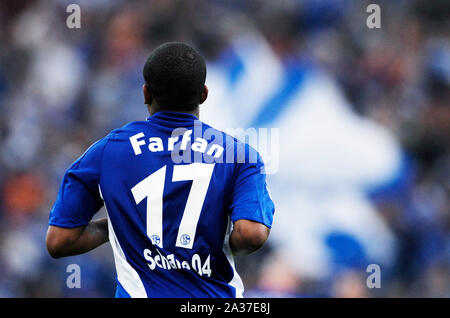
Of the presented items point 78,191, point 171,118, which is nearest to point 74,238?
point 78,191

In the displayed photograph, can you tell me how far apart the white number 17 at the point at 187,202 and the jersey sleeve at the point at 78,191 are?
194mm

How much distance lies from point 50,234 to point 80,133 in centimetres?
465

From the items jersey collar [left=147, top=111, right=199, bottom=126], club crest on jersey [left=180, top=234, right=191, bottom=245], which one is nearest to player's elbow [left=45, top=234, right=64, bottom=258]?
club crest on jersey [left=180, top=234, right=191, bottom=245]

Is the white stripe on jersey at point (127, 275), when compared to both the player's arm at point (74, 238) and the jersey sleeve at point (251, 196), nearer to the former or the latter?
the player's arm at point (74, 238)

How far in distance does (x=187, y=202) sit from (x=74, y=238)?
1.56ft

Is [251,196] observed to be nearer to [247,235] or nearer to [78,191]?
[247,235]

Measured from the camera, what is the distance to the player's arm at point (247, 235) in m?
2.51

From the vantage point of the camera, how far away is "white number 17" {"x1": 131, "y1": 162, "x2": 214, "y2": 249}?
8.30 feet

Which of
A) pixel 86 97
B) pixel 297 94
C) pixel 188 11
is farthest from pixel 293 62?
pixel 86 97

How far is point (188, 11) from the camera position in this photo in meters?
7.23

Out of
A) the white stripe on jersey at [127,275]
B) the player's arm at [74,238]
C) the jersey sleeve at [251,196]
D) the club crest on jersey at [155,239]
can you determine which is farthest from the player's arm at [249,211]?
the player's arm at [74,238]

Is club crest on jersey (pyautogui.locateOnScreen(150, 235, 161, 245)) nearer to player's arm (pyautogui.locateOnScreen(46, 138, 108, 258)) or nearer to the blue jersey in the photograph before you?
the blue jersey

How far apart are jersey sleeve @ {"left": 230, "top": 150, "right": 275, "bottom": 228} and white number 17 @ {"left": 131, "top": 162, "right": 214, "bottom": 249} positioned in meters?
0.12

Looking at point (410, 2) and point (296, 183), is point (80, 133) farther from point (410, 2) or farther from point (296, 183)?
point (410, 2)
